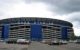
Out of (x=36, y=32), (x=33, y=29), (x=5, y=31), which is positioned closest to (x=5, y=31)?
(x=5, y=31)

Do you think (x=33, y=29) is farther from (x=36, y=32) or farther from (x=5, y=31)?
(x=5, y=31)

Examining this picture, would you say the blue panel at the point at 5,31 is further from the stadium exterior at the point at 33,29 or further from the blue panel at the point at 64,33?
the blue panel at the point at 64,33

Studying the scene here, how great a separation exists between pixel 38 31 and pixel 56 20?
2305cm

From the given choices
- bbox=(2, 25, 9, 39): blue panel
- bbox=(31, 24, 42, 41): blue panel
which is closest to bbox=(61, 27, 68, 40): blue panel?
bbox=(31, 24, 42, 41): blue panel

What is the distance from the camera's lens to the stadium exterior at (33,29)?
525 feet

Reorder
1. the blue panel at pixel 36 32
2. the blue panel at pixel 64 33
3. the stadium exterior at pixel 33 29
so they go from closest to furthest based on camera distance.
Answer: the blue panel at pixel 36 32 < the stadium exterior at pixel 33 29 < the blue panel at pixel 64 33

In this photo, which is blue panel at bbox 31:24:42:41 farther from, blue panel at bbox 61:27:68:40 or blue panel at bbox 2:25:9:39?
blue panel at bbox 61:27:68:40

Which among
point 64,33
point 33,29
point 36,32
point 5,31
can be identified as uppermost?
point 33,29

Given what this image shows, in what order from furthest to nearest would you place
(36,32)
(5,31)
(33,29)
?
1. (5,31)
2. (33,29)
3. (36,32)

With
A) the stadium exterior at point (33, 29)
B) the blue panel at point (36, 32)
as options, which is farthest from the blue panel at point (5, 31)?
the blue panel at point (36, 32)

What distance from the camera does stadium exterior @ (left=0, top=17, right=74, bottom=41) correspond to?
160125 millimetres

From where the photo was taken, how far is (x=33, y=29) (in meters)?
159

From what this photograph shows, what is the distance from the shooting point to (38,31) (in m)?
159

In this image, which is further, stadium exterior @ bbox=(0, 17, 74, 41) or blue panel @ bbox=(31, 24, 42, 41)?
stadium exterior @ bbox=(0, 17, 74, 41)
